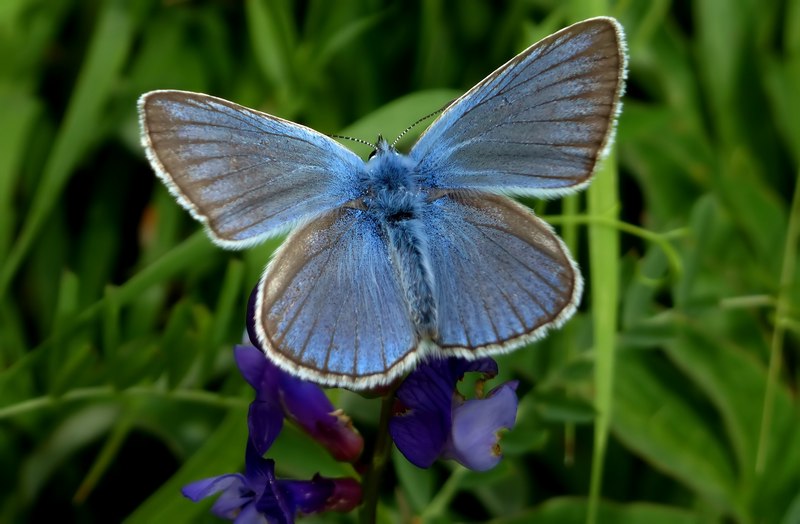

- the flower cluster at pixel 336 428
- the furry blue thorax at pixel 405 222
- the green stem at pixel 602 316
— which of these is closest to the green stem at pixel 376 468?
the flower cluster at pixel 336 428

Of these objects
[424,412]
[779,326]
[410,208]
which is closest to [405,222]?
[410,208]

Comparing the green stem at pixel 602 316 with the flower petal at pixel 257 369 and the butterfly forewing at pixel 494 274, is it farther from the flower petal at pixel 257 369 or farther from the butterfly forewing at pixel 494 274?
the flower petal at pixel 257 369

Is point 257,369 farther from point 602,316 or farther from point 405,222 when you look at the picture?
point 602,316

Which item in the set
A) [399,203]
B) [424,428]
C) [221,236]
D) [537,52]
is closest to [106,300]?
[221,236]

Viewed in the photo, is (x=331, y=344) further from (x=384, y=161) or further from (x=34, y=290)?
(x=34, y=290)

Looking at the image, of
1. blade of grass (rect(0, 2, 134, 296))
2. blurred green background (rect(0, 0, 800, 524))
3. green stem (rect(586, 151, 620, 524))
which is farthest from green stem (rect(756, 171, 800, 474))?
blade of grass (rect(0, 2, 134, 296))

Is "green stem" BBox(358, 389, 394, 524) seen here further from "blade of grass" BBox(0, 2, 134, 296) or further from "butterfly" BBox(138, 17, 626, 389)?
"blade of grass" BBox(0, 2, 134, 296)
